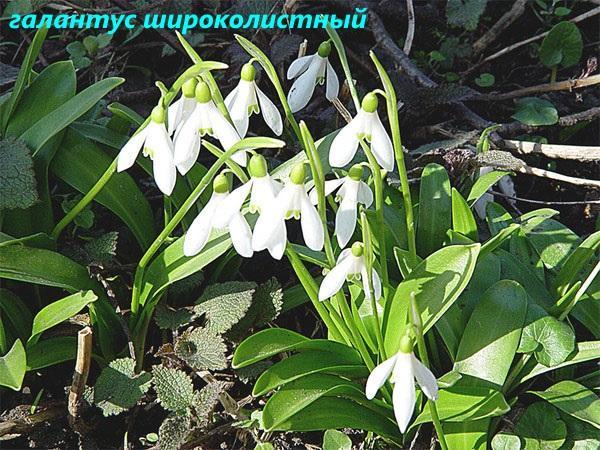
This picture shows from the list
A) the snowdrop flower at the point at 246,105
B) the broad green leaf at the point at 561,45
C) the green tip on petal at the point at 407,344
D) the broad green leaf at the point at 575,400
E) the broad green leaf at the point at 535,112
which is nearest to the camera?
the green tip on petal at the point at 407,344

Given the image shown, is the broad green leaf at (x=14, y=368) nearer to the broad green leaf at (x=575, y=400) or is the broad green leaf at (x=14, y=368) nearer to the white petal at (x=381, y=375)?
the white petal at (x=381, y=375)

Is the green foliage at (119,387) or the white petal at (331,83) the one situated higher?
the white petal at (331,83)

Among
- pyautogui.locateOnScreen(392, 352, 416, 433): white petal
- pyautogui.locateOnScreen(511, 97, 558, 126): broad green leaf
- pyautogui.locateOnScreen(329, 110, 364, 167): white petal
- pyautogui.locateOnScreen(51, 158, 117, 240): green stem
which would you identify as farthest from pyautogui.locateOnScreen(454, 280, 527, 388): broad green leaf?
pyautogui.locateOnScreen(511, 97, 558, 126): broad green leaf

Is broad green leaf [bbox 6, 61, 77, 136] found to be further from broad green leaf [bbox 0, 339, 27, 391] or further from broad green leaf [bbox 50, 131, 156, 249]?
broad green leaf [bbox 0, 339, 27, 391]

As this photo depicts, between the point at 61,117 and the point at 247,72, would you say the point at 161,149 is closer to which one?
the point at 247,72

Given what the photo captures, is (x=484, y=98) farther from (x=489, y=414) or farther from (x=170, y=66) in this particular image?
(x=489, y=414)

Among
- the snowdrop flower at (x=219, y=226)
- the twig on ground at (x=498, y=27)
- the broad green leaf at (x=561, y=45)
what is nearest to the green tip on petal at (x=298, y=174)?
the snowdrop flower at (x=219, y=226)
